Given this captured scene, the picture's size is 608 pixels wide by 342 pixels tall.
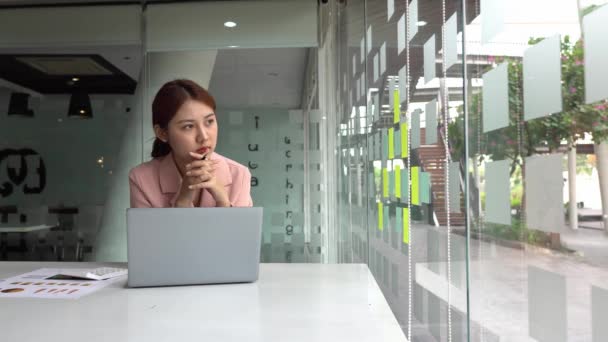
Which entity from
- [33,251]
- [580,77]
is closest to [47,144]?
[33,251]

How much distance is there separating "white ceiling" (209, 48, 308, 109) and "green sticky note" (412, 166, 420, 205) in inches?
119

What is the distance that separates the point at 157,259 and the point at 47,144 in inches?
157

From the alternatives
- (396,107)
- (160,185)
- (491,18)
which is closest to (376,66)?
(396,107)

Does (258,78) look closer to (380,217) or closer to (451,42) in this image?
(380,217)

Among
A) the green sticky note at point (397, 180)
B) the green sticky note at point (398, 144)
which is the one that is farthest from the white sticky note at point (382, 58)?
the green sticky note at point (397, 180)

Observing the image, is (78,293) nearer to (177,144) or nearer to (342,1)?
(177,144)

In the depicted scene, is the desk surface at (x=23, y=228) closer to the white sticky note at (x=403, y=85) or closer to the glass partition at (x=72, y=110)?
the glass partition at (x=72, y=110)

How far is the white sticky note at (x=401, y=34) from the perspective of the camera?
167 cm

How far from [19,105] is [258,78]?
2.29 metres

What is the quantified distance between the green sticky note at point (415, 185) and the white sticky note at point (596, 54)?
884 mm

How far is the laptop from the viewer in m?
1.21

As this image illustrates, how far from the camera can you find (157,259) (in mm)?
1218

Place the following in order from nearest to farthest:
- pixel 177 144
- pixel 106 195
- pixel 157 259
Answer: pixel 157 259
pixel 177 144
pixel 106 195

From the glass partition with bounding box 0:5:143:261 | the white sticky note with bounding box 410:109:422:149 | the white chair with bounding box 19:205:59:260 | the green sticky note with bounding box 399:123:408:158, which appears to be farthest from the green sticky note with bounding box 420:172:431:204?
the white chair with bounding box 19:205:59:260
